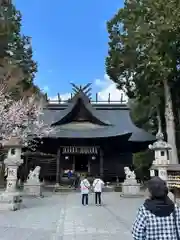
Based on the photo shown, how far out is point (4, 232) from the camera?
7.38m

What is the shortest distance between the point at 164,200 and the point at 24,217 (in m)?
8.18

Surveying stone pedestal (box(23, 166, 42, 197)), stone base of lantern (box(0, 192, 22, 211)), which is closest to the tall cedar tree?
stone pedestal (box(23, 166, 42, 197))

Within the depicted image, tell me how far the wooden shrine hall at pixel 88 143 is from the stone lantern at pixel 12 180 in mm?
9341

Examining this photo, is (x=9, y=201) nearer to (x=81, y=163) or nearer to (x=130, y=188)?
(x=130, y=188)

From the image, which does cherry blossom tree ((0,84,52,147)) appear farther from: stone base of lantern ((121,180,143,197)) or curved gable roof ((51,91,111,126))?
stone base of lantern ((121,180,143,197))

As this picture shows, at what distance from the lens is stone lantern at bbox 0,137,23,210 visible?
478 inches

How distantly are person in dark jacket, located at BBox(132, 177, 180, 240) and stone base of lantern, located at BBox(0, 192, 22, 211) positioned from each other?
10.0 m

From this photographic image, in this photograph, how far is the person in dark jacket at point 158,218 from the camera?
9.27 ft

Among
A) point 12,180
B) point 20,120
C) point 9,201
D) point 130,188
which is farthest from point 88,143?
point 9,201

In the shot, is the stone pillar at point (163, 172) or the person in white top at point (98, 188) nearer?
the stone pillar at point (163, 172)

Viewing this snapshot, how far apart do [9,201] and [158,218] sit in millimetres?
10428

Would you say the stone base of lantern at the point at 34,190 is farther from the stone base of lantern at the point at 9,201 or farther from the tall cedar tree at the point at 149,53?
the tall cedar tree at the point at 149,53

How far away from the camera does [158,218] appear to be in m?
2.84

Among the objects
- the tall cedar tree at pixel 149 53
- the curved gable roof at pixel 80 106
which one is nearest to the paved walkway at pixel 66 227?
the tall cedar tree at pixel 149 53
